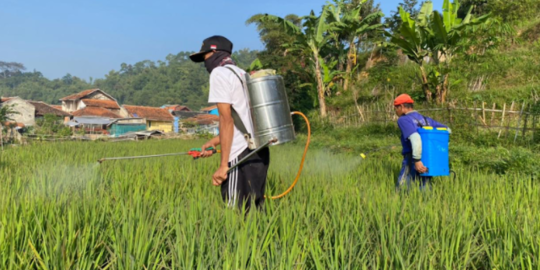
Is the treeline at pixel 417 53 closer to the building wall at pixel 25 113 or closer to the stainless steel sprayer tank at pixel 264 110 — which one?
the stainless steel sprayer tank at pixel 264 110

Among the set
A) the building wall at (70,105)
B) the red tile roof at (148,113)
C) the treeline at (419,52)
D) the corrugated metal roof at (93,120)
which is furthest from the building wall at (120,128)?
the treeline at (419,52)

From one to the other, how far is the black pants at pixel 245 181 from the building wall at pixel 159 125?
35.9m

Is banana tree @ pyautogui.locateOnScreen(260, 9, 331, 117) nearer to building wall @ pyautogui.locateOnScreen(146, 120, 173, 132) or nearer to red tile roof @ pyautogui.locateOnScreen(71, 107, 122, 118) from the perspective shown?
building wall @ pyautogui.locateOnScreen(146, 120, 173, 132)

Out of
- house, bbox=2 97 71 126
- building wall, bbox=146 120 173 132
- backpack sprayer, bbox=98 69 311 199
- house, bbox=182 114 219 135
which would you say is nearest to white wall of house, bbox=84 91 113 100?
house, bbox=2 97 71 126

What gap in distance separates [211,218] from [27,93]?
98.9 metres

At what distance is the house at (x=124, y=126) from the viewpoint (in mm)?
33031

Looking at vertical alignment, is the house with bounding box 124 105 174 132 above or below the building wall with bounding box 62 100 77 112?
below

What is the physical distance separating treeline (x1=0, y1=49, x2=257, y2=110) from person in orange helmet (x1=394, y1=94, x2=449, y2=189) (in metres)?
57.7

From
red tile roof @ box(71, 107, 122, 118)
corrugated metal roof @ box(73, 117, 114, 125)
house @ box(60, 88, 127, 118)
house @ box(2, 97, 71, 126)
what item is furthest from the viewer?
house @ box(60, 88, 127, 118)

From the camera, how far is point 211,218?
6.05ft

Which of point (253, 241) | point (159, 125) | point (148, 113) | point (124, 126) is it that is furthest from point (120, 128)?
point (253, 241)

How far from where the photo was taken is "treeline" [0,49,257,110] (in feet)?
232

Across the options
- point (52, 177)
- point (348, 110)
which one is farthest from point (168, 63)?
point (52, 177)

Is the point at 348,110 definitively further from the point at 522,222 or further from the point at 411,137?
the point at 522,222
